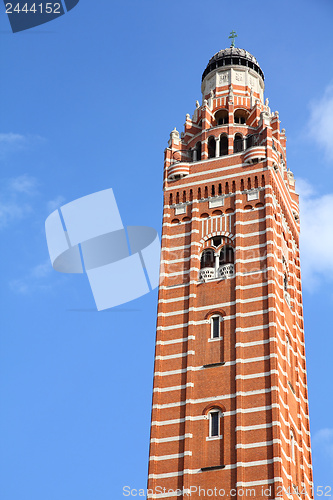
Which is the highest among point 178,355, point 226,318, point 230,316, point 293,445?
point 230,316

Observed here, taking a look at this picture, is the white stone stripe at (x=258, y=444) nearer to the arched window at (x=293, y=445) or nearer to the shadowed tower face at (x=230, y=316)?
the shadowed tower face at (x=230, y=316)

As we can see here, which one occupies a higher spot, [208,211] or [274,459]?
[208,211]

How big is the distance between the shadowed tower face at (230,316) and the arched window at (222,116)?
9cm

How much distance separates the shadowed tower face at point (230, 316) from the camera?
49.1m

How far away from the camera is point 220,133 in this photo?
6544 cm

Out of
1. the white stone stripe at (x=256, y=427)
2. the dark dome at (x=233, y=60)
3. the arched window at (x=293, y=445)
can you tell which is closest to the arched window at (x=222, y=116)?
the dark dome at (x=233, y=60)

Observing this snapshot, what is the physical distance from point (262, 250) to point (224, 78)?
19725 mm

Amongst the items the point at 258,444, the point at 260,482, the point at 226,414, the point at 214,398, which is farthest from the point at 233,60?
the point at 260,482

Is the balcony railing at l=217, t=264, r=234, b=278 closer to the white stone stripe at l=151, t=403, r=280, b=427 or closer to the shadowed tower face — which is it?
the shadowed tower face

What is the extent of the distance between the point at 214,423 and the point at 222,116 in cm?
2694

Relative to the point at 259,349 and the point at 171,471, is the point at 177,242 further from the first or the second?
the point at 171,471

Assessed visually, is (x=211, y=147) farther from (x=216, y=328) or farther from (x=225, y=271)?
(x=216, y=328)

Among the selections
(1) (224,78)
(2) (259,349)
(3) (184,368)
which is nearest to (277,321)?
(2) (259,349)

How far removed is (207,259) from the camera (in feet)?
193
